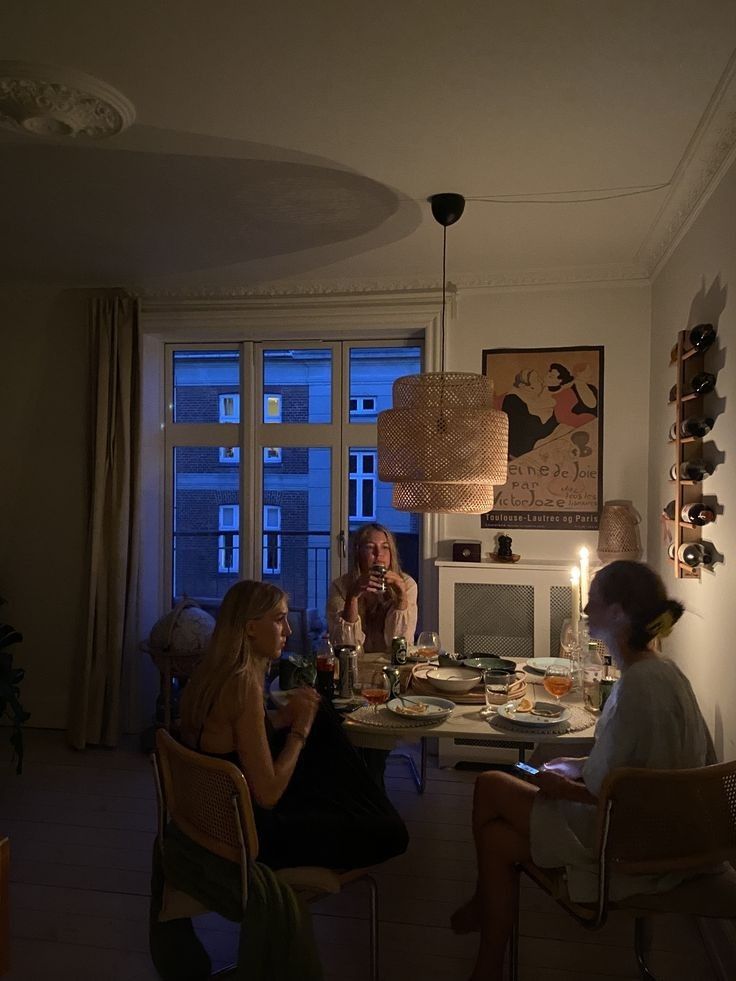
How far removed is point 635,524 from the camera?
11.9 feet

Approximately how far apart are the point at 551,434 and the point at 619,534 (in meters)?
0.64

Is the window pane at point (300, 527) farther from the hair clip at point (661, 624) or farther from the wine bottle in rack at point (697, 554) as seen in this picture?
the hair clip at point (661, 624)

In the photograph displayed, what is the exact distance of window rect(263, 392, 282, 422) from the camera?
4430mm

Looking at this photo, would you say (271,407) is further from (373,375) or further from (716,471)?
(716,471)

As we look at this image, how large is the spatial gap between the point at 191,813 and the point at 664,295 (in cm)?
300

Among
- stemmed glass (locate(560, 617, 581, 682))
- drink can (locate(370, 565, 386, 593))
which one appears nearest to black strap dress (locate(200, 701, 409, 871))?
stemmed glass (locate(560, 617, 581, 682))

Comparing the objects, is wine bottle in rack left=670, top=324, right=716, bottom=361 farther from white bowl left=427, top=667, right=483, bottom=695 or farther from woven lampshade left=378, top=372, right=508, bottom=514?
white bowl left=427, top=667, right=483, bottom=695

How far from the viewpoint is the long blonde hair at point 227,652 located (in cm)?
193

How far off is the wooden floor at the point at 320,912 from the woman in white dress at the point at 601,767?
389 mm

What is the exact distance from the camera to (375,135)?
2.30 meters

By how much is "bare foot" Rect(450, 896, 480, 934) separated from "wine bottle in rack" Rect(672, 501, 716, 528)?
144 centimetres

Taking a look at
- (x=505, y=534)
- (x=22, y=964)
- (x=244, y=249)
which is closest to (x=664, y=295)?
(x=505, y=534)

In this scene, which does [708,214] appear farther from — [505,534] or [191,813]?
[191,813]

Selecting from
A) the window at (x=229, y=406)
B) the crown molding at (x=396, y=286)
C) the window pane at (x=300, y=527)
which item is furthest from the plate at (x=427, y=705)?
the window at (x=229, y=406)
